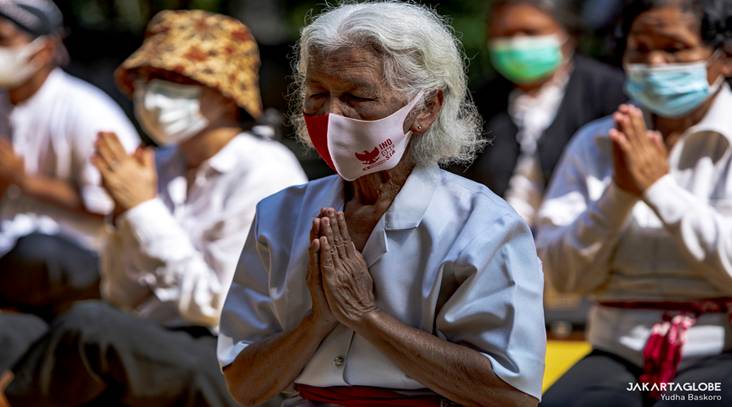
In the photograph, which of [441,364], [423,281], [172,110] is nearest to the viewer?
[441,364]

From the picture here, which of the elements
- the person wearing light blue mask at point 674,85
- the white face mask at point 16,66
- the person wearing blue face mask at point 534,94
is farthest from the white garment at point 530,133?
the white face mask at point 16,66

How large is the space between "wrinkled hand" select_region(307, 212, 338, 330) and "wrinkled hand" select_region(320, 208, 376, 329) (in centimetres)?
1

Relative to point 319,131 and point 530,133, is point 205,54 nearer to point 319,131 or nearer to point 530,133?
point 319,131

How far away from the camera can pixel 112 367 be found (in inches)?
150

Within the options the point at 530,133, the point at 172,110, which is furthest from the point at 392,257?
the point at 530,133

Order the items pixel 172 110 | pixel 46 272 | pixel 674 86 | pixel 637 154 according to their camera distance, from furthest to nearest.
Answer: pixel 46 272
pixel 172 110
pixel 674 86
pixel 637 154

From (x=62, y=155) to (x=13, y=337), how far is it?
3.59ft

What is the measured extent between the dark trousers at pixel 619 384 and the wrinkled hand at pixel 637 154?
518mm

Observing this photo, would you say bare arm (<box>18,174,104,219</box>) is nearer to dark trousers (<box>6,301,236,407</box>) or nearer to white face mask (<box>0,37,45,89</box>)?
white face mask (<box>0,37,45,89</box>)

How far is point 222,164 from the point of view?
4.19m

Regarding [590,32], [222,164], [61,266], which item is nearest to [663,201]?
[222,164]

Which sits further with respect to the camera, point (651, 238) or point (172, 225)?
point (172, 225)

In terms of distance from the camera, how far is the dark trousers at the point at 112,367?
3.81 metres

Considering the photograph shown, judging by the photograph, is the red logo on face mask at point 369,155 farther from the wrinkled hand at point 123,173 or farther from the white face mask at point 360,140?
the wrinkled hand at point 123,173
